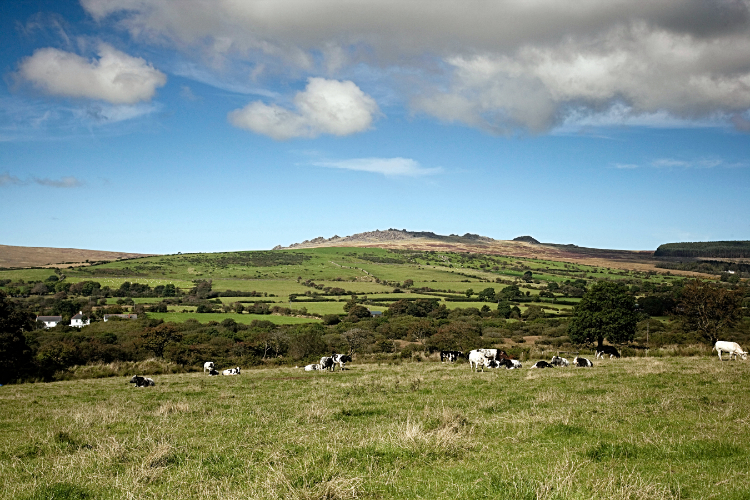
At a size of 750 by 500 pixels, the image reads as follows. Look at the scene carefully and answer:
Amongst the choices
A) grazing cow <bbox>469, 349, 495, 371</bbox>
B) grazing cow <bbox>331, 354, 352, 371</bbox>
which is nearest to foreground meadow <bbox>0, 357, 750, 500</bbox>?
grazing cow <bbox>469, 349, 495, 371</bbox>

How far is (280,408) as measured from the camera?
14.4 metres

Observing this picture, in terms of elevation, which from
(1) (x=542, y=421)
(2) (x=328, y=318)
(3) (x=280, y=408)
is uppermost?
(1) (x=542, y=421)

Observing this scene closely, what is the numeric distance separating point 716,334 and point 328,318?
186 ft

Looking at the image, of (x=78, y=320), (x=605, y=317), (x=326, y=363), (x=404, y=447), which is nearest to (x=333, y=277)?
(x=78, y=320)

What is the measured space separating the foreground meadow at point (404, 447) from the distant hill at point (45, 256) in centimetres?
16922

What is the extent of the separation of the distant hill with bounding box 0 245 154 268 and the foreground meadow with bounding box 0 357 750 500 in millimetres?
169220

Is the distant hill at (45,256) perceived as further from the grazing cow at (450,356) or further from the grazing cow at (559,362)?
the grazing cow at (559,362)

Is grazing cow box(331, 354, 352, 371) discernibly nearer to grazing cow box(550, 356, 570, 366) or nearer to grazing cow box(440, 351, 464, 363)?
grazing cow box(440, 351, 464, 363)

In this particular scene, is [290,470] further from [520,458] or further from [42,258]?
[42,258]

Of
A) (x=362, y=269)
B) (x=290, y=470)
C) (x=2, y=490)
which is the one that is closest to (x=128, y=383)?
(x=2, y=490)

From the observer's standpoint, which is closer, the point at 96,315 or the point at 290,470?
the point at 290,470

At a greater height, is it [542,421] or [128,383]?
[542,421]

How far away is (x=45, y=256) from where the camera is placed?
171875mm

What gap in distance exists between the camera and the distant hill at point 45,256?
15275cm
